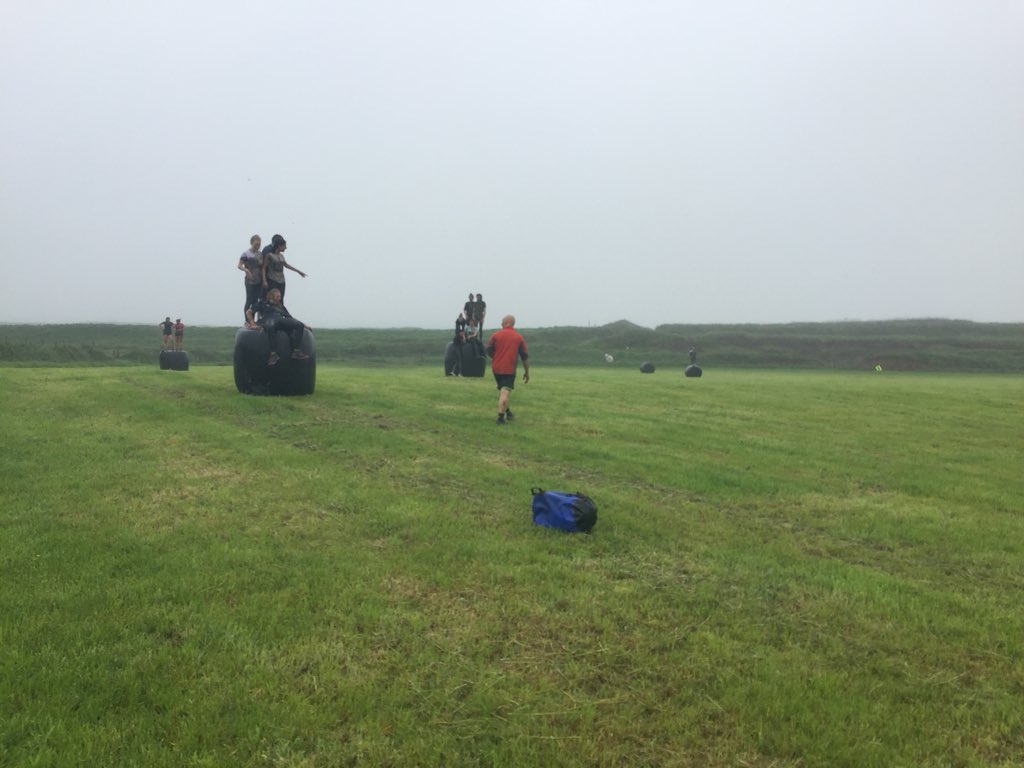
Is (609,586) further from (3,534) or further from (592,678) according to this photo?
(3,534)

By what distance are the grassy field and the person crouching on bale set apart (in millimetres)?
4603

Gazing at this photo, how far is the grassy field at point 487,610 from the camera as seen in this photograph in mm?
3896

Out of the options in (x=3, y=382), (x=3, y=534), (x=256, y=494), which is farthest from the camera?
(x=3, y=382)

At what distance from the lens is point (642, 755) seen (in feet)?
12.5

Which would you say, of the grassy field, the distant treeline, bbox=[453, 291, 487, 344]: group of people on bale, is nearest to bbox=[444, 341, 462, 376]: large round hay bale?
bbox=[453, 291, 487, 344]: group of people on bale

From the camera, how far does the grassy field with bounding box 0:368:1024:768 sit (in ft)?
12.8

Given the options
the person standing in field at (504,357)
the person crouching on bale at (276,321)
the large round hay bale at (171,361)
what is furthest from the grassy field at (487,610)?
the large round hay bale at (171,361)

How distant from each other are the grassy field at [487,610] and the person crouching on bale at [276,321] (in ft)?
15.1

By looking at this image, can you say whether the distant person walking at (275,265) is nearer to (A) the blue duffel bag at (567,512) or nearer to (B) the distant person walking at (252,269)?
(B) the distant person walking at (252,269)

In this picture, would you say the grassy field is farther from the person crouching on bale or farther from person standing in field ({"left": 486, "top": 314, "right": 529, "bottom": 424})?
the person crouching on bale

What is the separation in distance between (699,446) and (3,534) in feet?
33.5

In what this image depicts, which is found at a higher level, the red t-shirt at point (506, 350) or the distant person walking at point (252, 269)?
the distant person walking at point (252, 269)

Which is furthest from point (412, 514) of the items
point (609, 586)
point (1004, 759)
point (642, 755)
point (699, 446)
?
point (699, 446)

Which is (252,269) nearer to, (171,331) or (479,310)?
(479,310)
